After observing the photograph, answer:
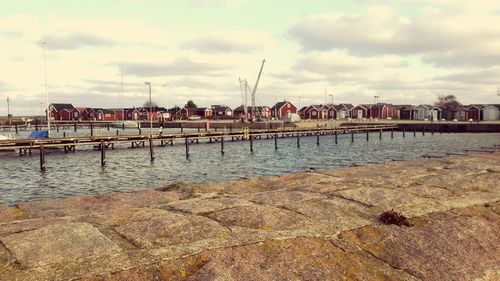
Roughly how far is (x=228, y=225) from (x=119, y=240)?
1875 millimetres

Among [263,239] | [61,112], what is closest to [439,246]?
[263,239]

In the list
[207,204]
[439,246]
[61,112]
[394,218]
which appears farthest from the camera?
[61,112]

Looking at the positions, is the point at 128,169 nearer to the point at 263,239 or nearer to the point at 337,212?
the point at 337,212

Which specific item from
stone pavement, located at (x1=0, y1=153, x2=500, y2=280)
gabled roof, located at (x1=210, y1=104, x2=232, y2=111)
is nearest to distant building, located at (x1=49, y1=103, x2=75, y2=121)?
gabled roof, located at (x1=210, y1=104, x2=232, y2=111)

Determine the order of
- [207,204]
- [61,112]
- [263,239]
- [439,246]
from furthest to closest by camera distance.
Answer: [61,112], [207,204], [439,246], [263,239]

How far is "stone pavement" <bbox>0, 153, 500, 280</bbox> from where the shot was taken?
5535mm

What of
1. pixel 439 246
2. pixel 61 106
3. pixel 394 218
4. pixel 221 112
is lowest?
pixel 439 246

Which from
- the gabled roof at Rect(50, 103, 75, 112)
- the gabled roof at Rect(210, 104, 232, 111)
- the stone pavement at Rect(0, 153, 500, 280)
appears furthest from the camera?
the gabled roof at Rect(210, 104, 232, 111)

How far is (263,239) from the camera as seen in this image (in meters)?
6.57

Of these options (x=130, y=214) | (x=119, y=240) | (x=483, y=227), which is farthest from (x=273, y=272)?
(x=483, y=227)

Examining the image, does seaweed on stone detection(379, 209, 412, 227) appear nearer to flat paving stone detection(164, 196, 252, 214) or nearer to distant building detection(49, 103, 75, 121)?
flat paving stone detection(164, 196, 252, 214)

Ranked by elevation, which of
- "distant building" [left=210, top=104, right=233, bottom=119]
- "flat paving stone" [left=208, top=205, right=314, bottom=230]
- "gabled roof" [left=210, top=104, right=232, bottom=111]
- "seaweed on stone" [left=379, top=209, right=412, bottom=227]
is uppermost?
"gabled roof" [left=210, top=104, right=232, bottom=111]

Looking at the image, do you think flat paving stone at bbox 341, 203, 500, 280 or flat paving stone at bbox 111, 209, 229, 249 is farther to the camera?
flat paving stone at bbox 111, 209, 229, 249

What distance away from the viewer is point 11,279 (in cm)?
507
